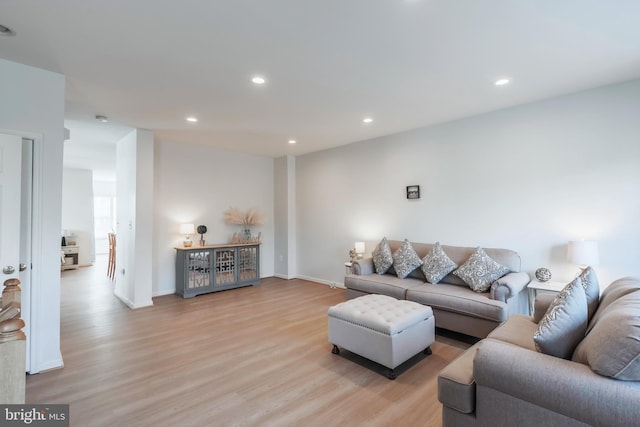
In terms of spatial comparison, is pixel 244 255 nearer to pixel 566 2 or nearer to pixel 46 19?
pixel 46 19

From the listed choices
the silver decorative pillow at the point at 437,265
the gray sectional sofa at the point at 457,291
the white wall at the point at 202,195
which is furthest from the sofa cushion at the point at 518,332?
the white wall at the point at 202,195

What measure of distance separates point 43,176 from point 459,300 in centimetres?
421

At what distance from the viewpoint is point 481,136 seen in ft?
13.0

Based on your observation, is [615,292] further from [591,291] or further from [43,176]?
[43,176]

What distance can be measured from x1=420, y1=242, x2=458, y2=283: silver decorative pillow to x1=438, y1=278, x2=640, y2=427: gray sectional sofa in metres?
2.00

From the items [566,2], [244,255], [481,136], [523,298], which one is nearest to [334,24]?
[566,2]

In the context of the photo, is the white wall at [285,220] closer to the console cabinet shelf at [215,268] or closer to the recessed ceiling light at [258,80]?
the console cabinet shelf at [215,268]

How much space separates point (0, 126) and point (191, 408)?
109 inches

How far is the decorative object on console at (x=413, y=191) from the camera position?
15.1ft

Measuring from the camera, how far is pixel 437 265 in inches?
151

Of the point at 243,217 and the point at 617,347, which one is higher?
the point at 243,217

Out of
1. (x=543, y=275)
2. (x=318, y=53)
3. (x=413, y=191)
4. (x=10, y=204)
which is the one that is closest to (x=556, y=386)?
(x=543, y=275)

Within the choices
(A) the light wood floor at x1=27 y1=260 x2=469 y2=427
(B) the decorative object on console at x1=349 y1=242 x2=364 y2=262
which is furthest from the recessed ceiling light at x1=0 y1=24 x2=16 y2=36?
(B) the decorative object on console at x1=349 y1=242 x2=364 y2=262

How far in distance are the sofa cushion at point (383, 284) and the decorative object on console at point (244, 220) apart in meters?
2.73
